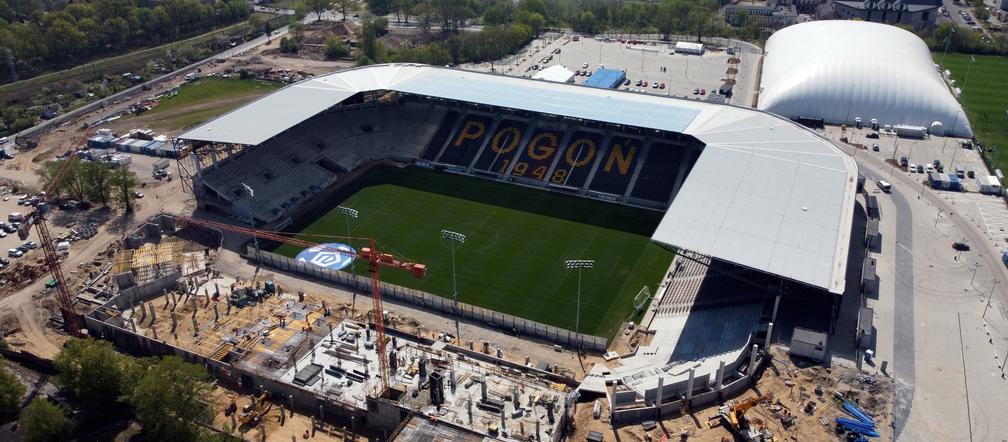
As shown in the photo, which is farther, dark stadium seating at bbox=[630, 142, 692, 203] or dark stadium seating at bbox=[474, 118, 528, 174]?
dark stadium seating at bbox=[474, 118, 528, 174]

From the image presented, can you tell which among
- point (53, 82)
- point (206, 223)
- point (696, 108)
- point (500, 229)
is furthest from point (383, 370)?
point (53, 82)

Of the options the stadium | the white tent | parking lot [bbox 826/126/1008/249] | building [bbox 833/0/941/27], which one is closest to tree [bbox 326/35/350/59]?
the white tent

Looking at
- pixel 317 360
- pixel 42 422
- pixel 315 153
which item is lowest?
pixel 317 360

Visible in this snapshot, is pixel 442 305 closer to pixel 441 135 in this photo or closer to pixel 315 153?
pixel 315 153

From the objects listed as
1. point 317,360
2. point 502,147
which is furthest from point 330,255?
point 502,147

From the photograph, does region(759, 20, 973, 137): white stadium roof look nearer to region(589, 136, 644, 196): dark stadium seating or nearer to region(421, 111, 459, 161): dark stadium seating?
region(589, 136, 644, 196): dark stadium seating

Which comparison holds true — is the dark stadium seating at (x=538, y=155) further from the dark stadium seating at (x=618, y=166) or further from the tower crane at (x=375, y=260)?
the tower crane at (x=375, y=260)
